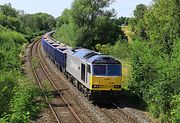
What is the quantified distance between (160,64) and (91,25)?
42.9 m

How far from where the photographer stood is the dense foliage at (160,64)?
20.0 metres

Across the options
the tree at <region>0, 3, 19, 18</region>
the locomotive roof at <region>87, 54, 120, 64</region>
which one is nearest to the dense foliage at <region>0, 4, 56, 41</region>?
the tree at <region>0, 3, 19, 18</region>

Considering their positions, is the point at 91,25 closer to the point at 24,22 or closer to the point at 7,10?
the point at 7,10

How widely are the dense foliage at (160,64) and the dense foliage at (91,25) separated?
93.1ft

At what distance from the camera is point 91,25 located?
63.8 meters

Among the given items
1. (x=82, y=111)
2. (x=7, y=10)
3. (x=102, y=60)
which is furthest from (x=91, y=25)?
(x=7, y=10)

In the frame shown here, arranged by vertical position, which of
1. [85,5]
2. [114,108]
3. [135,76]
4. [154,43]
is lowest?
[114,108]

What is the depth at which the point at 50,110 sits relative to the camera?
2255 cm

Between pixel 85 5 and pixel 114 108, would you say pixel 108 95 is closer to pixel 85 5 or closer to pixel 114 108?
pixel 114 108

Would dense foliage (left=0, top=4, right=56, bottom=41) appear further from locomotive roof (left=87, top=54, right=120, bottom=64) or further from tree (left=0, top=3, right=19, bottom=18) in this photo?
locomotive roof (left=87, top=54, right=120, bottom=64)

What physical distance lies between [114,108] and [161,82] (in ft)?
13.4

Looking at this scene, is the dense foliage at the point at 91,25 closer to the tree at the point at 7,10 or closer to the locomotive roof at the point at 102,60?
the locomotive roof at the point at 102,60

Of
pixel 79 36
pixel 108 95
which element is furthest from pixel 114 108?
pixel 79 36

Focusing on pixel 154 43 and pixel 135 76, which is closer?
pixel 135 76
